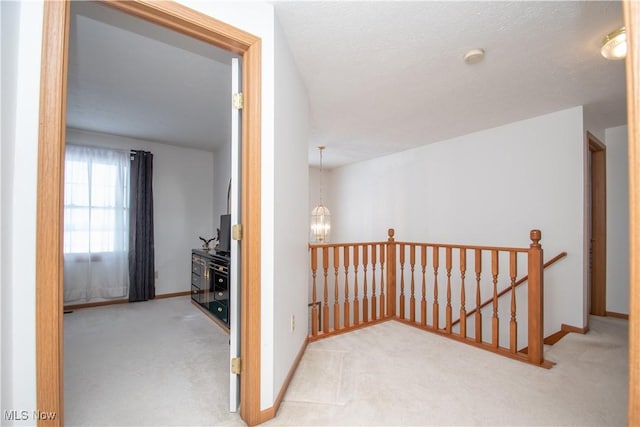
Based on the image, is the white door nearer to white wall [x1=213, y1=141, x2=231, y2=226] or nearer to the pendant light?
white wall [x1=213, y1=141, x2=231, y2=226]

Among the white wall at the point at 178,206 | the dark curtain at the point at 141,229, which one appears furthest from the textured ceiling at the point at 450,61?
the dark curtain at the point at 141,229

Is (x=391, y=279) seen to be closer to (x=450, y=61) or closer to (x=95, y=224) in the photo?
(x=450, y=61)

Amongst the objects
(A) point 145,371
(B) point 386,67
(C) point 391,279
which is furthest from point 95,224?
(B) point 386,67

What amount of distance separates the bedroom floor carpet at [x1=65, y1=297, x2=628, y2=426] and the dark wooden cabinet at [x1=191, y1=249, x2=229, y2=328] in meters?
0.43

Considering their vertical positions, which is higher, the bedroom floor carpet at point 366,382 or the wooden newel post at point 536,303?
the wooden newel post at point 536,303

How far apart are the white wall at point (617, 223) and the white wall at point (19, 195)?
520cm

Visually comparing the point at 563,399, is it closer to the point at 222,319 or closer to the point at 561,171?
the point at 561,171

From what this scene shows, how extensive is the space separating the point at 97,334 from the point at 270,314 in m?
2.53

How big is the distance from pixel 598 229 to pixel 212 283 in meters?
4.97

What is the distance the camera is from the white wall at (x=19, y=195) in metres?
0.91

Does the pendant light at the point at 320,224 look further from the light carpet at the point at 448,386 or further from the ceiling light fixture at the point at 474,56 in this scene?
the ceiling light fixture at the point at 474,56

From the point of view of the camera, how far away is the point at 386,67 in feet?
A: 6.82

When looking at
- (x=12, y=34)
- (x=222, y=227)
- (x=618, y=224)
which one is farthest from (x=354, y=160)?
(x=12, y=34)

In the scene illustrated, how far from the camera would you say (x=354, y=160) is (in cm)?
546
